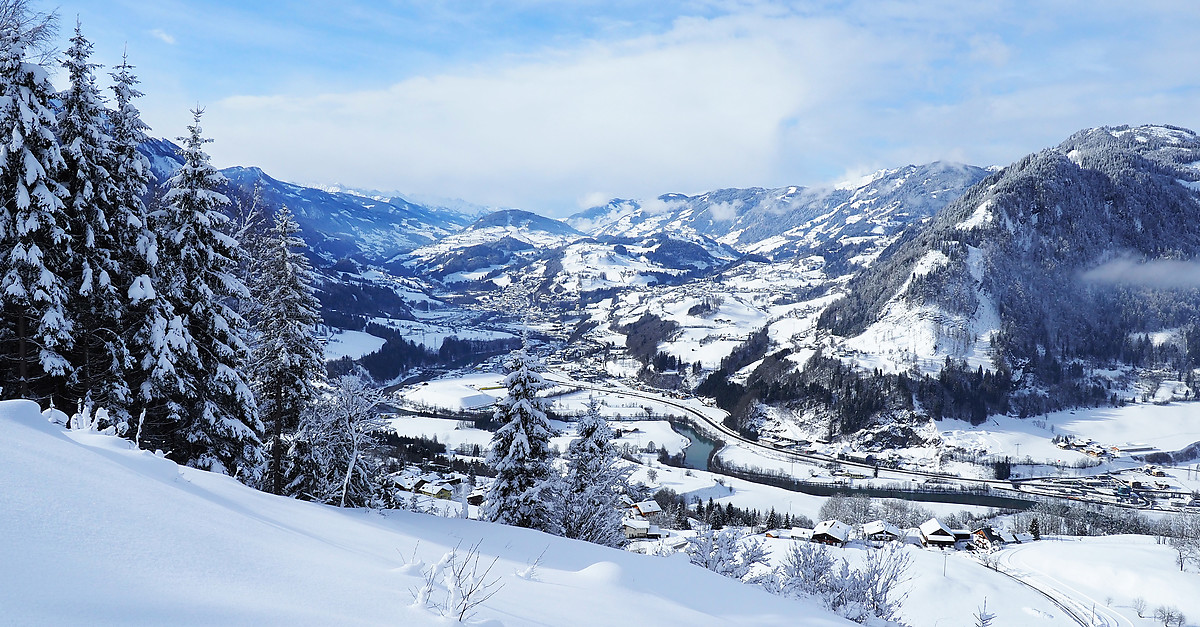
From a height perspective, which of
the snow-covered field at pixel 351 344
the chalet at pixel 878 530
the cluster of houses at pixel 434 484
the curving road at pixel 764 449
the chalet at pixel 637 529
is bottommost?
the chalet at pixel 637 529

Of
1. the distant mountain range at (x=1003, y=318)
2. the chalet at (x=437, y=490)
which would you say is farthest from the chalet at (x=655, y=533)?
the distant mountain range at (x=1003, y=318)

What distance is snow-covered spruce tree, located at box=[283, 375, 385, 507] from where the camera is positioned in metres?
16.7

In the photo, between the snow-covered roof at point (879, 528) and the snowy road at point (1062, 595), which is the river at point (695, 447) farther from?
the snowy road at point (1062, 595)

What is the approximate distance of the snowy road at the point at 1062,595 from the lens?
36594 mm

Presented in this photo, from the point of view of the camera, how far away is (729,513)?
204 feet

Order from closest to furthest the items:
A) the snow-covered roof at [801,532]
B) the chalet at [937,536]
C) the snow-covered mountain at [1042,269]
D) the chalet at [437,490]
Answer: the chalet at [437,490] < the snow-covered roof at [801,532] < the chalet at [937,536] < the snow-covered mountain at [1042,269]

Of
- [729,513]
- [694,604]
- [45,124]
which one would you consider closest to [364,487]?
[45,124]

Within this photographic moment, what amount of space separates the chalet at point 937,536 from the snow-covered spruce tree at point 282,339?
2495 inches

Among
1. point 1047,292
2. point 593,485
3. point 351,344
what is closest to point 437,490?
point 593,485

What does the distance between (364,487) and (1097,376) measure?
168048 millimetres

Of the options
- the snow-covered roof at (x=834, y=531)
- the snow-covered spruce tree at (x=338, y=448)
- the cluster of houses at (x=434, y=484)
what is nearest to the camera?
the snow-covered spruce tree at (x=338, y=448)

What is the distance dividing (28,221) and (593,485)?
58.6ft

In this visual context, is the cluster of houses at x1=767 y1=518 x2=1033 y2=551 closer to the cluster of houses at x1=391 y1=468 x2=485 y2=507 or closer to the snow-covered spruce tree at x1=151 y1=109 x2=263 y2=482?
the cluster of houses at x1=391 y1=468 x2=485 y2=507

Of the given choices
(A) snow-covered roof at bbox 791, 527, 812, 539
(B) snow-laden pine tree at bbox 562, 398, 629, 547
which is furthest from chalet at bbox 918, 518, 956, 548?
(B) snow-laden pine tree at bbox 562, 398, 629, 547
